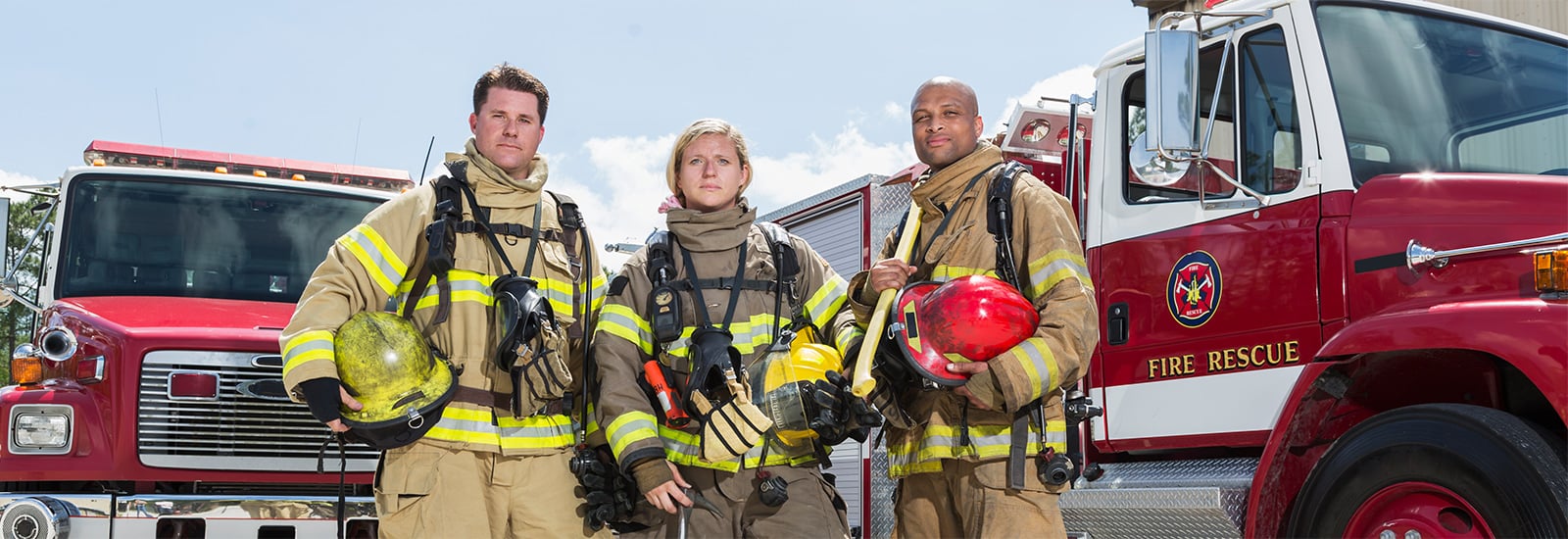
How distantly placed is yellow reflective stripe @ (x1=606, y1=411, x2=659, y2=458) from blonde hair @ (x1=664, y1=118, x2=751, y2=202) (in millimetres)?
744

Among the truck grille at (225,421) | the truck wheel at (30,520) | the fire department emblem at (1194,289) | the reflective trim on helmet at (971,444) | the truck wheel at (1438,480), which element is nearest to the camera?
the truck wheel at (1438,480)

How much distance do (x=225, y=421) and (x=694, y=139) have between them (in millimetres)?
2789

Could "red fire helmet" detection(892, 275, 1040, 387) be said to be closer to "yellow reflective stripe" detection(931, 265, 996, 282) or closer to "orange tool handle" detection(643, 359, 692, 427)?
"yellow reflective stripe" detection(931, 265, 996, 282)

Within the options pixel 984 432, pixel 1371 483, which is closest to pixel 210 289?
pixel 984 432

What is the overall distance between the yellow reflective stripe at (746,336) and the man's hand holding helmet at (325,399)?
874 millimetres

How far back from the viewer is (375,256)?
150 inches

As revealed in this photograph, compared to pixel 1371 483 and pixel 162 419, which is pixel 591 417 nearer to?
pixel 1371 483

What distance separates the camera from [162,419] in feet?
17.9

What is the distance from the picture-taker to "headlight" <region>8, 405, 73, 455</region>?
5336 mm

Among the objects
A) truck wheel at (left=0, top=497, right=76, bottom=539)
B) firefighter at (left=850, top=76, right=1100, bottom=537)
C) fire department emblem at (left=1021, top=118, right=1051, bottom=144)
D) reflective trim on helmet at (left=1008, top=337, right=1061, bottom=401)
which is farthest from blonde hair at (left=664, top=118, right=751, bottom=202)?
truck wheel at (left=0, top=497, right=76, bottom=539)

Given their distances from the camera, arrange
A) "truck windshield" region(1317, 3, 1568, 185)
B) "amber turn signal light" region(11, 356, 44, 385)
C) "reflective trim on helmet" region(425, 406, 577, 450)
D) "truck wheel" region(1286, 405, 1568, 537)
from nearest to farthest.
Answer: "truck wheel" region(1286, 405, 1568, 537) → "reflective trim on helmet" region(425, 406, 577, 450) → "truck windshield" region(1317, 3, 1568, 185) → "amber turn signal light" region(11, 356, 44, 385)

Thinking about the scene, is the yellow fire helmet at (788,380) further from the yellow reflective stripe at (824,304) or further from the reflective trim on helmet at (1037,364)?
the reflective trim on helmet at (1037,364)

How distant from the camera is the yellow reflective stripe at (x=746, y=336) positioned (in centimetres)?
377

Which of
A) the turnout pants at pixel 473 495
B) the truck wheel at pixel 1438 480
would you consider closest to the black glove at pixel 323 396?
the turnout pants at pixel 473 495
